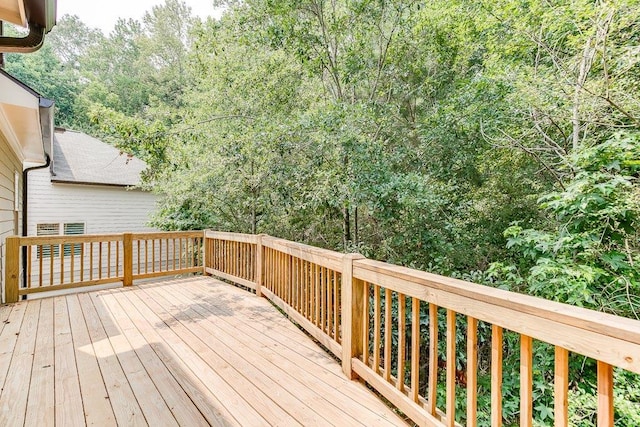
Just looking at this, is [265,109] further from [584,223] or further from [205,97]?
[584,223]

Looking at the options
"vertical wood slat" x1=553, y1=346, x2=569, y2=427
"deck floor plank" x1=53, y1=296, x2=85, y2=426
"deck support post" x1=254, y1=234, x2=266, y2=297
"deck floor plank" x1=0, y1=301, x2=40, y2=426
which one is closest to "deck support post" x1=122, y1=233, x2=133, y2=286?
"deck floor plank" x1=53, y1=296, x2=85, y2=426

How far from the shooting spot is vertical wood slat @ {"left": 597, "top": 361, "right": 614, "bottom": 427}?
1.03m

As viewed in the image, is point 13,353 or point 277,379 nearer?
point 277,379

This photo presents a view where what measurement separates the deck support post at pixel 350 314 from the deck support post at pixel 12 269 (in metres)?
4.62

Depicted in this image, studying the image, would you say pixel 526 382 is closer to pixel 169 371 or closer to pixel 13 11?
pixel 169 371

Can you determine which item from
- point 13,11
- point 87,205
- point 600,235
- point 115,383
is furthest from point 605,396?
point 87,205

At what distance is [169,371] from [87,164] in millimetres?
10249

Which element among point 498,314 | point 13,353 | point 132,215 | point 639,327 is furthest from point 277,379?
point 132,215

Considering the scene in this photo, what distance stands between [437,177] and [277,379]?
5.06 meters

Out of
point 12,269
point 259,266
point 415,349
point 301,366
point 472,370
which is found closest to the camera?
point 472,370

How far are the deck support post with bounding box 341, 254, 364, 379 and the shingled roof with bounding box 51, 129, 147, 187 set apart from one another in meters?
8.35

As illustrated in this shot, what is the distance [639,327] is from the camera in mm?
963

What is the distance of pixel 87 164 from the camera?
33.1 feet

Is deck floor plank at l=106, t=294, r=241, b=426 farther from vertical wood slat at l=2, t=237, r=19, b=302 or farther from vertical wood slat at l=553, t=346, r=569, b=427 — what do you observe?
vertical wood slat at l=2, t=237, r=19, b=302
